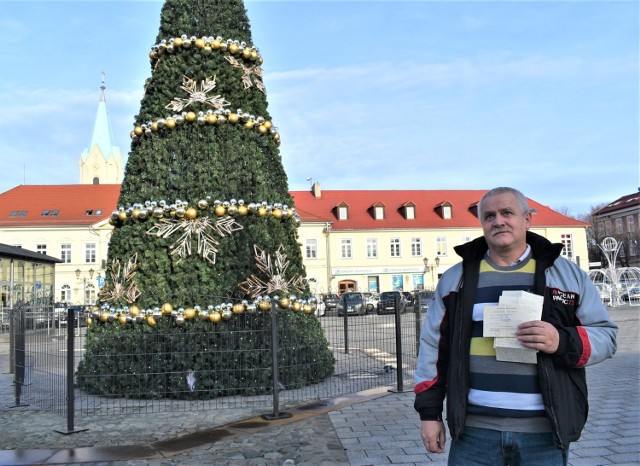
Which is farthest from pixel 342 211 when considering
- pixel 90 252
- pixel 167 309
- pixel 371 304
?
pixel 167 309

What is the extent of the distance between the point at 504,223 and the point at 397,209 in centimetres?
5408

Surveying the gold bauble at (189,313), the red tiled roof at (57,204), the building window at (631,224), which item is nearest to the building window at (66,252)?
the red tiled roof at (57,204)

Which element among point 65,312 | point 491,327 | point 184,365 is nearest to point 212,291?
point 184,365

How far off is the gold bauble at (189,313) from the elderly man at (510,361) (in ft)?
18.2

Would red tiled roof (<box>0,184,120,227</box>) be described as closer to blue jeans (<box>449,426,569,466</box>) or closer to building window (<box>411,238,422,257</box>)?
building window (<box>411,238,422,257</box>)

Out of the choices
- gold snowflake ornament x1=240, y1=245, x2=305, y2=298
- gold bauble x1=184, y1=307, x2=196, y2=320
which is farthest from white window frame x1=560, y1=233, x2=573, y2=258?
gold bauble x1=184, y1=307, x2=196, y2=320

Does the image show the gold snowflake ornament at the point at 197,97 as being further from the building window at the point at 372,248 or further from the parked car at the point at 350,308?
the building window at the point at 372,248

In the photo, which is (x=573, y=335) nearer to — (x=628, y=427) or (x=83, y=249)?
(x=628, y=427)

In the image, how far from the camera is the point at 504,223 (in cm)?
282

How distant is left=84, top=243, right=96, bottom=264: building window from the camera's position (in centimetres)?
5322

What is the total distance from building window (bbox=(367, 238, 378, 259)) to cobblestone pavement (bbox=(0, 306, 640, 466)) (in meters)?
46.2

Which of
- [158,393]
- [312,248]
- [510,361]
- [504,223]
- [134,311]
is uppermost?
[312,248]

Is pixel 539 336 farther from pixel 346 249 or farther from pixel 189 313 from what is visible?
pixel 346 249

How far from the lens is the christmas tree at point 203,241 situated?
8016 millimetres
